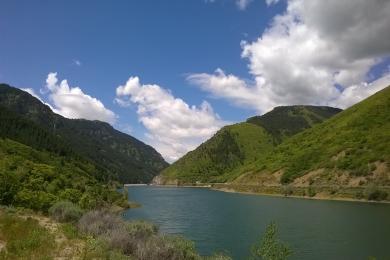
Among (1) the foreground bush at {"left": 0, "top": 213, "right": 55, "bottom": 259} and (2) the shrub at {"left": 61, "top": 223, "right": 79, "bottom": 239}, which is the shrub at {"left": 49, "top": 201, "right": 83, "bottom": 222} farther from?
(1) the foreground bush at {"left": 0, "top": 213, "right": 55, "bottom": 259}

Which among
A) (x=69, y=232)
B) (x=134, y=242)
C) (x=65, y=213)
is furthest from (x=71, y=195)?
(x=134, y=242)

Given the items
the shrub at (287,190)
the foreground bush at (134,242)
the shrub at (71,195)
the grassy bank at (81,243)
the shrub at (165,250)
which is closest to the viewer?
the grassy bank at (81,243)

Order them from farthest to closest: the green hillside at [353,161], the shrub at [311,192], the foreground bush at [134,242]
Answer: the shrub at [311,192]
the green hillside at [353,161]
the foreground bush at [134,242]

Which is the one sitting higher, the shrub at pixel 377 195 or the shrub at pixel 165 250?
the shrub at pixel 377 195

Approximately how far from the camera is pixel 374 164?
156750mm

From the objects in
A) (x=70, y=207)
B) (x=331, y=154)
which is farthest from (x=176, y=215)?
(x=331, y=154)

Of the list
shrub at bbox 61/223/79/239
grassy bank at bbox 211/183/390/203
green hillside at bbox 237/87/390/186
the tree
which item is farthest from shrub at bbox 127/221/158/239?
green hillside at bbox 237/87/390/186

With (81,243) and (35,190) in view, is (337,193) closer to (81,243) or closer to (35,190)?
(35,190)

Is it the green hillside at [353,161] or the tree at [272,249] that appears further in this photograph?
the green hillside at [353,161]

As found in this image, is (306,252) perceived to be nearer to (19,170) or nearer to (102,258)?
(102,258)

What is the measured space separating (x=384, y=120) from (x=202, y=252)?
6530 inches

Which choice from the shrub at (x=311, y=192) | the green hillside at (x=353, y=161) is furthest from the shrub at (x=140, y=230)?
the shrub at (x=311, y=192)

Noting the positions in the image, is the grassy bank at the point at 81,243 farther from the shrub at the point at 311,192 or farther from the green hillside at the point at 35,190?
the shrub at the point at 311,192

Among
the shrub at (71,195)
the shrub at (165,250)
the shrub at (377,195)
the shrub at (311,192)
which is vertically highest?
the shrub at (311,192)
